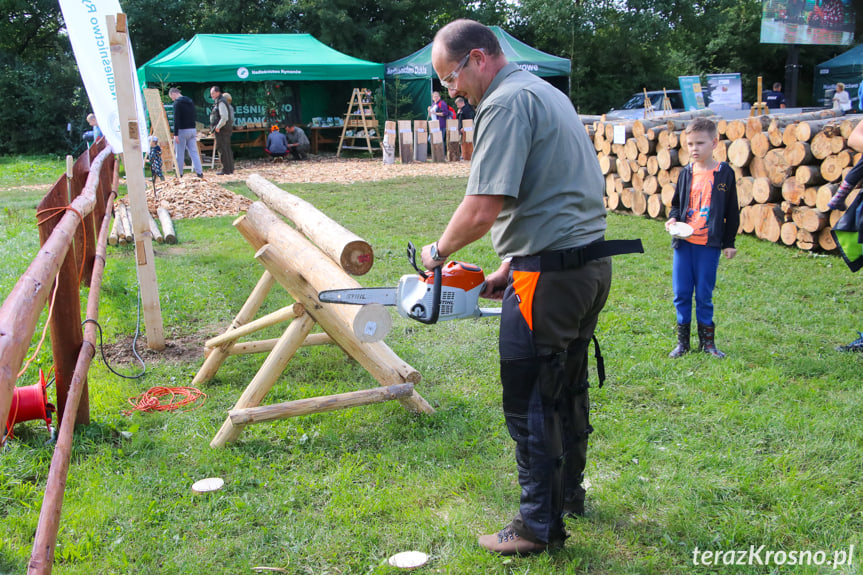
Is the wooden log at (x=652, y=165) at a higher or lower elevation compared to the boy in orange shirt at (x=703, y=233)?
higher

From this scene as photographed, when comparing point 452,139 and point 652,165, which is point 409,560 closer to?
point 652,165

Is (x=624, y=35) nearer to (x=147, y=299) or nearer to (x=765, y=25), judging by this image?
(x=765, y=25)

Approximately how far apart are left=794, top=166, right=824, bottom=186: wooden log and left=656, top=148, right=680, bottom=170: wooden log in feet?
5.53

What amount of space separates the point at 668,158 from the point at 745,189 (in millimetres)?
1096

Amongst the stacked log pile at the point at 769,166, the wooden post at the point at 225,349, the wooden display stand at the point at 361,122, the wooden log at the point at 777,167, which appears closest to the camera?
the wooden post at the point at 225,349

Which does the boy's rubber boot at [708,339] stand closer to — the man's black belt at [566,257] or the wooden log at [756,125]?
the man's black belt at [566,257]

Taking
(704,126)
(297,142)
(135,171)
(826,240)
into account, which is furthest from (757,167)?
(297,142)

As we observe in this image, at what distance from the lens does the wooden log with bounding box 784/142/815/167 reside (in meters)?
7.23

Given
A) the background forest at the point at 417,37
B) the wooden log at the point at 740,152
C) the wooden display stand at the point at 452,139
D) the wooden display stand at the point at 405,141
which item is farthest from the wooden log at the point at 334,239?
the background forest at the point at 417,37

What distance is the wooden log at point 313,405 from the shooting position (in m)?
3.37

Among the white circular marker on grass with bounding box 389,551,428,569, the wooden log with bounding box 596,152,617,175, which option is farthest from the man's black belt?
the wooden log with bounding box 596,152,617,175

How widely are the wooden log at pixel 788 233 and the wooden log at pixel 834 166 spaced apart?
0.61 meters

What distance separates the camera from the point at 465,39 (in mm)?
2428

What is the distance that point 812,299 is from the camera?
5762mm
